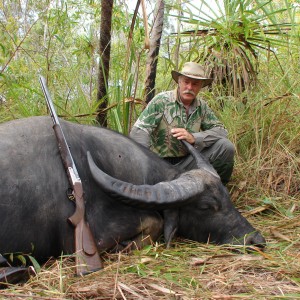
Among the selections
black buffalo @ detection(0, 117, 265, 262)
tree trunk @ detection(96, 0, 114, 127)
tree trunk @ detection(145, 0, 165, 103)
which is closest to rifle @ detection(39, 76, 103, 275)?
black buffalo @ detection(0, 117, 265, 262)

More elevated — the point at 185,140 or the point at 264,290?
the point at 185,140

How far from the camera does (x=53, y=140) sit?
3.51 m

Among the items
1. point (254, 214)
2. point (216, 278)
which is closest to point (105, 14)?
point (254, 214)

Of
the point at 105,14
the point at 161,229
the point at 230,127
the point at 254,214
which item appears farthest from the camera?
the point at 230,127

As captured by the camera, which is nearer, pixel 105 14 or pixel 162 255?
pixel 162 255

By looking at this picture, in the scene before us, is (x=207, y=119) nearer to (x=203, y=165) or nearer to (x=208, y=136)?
(x=208, y=136)

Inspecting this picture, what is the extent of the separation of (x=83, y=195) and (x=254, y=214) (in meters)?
2.08

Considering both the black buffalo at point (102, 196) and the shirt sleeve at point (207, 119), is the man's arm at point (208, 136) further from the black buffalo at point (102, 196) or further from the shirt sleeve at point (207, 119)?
the black buffalo at point (102, 196)

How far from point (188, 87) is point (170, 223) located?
183 centimetres

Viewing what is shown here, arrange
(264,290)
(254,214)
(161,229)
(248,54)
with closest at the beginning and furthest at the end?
(264,290) < (161,229) < (254,214) < (248,54)

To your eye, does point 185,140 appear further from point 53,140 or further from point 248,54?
point 248,54

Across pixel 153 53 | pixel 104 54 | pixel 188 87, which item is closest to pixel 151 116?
pixel 188 87

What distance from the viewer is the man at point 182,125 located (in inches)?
196

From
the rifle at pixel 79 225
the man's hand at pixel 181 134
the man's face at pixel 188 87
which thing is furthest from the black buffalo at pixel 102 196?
the man's face at pixel 188 87
